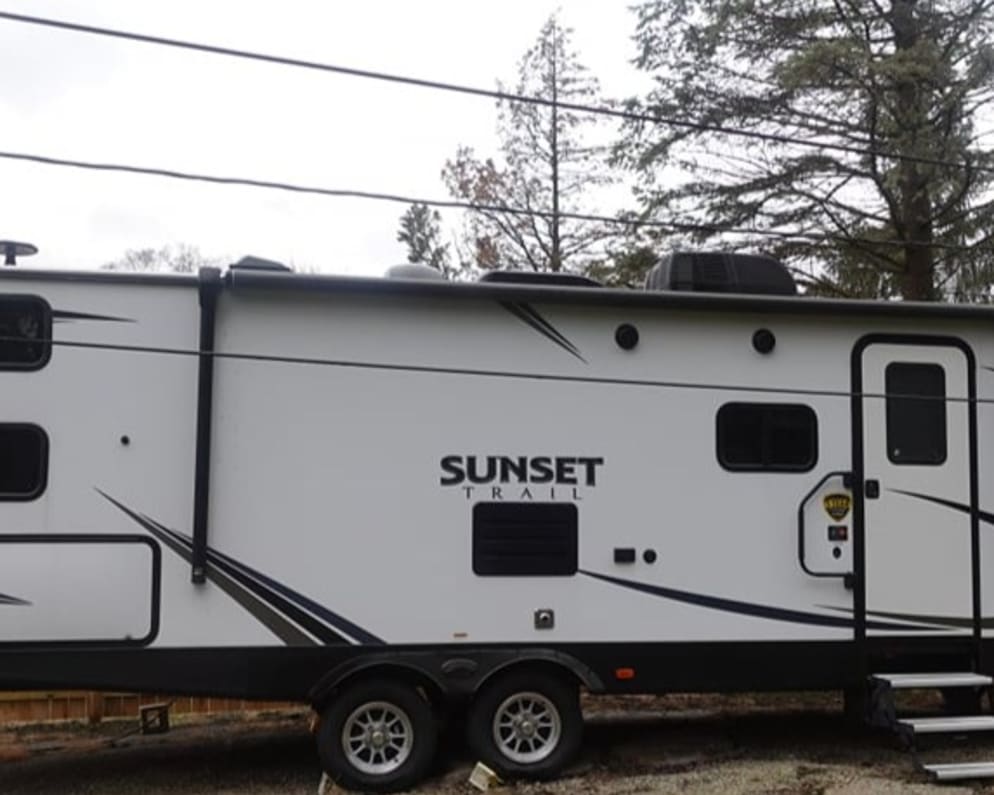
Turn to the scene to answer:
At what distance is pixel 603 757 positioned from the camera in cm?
615

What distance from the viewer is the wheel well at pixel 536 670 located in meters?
5.55

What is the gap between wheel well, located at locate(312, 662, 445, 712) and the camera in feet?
17.9

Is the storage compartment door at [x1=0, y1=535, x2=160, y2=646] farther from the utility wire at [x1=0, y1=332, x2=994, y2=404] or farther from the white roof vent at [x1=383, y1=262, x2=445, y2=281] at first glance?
the white roof vent at [x1=383, y1=262, x2=445, y2=281]

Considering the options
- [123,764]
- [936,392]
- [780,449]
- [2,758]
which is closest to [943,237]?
[936,392]

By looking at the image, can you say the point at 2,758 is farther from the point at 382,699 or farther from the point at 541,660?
the point at 541,660

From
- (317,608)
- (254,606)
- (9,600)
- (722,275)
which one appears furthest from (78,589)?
(722,275)

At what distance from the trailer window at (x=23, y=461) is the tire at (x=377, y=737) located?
203cm

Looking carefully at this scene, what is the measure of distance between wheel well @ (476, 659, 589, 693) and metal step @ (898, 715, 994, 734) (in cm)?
201

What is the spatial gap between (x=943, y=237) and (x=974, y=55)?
1817 millimetres

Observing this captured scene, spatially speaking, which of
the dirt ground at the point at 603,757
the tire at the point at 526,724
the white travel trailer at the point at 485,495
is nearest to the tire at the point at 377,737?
the white travel trailer at the point at 485,495

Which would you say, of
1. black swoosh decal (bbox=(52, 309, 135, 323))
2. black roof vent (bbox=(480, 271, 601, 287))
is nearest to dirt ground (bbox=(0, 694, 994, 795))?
black swoosh decal (bbox=(52, 309, 135, 323))

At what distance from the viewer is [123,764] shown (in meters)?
6.25

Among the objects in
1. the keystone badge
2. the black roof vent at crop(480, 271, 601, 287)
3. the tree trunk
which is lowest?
the keystone badge

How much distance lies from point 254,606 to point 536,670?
166 cm
